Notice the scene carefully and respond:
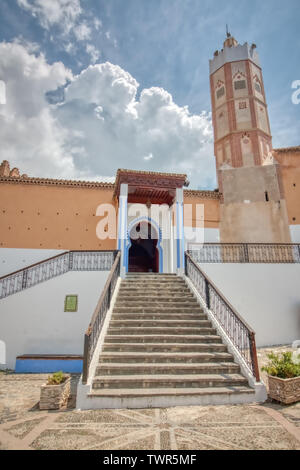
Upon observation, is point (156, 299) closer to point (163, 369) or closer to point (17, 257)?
point (163, 369)

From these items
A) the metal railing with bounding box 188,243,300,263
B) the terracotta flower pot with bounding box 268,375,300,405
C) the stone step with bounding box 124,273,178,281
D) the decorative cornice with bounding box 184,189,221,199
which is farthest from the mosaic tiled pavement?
the decorative cornice with bounding box 184,189,221,199

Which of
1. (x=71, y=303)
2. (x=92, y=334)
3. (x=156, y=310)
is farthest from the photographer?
(x=71, y=303)

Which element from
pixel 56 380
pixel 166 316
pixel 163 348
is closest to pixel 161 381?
pixel 163 348

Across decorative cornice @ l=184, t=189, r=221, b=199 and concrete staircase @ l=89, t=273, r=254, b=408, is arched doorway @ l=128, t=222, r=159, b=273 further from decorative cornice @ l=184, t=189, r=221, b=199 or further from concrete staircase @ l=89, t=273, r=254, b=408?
concrete staircase @ l=89, t=273, r=254, b=408

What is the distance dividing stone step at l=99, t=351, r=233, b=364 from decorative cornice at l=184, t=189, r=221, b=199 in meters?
10.1

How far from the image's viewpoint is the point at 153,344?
5.55 meters

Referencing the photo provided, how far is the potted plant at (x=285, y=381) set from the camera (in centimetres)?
428

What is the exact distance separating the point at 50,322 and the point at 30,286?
133 centimetres

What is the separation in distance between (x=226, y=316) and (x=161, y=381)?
307cm

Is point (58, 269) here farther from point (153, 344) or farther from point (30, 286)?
point (153, 344)

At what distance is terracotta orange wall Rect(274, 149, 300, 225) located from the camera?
1402 cm

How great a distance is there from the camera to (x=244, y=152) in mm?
15734
